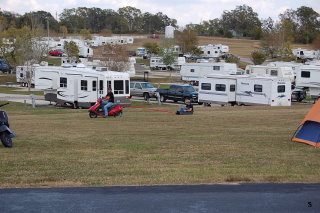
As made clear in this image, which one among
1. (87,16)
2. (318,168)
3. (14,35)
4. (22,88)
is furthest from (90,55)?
(87,16)

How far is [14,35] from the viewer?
61.9 m

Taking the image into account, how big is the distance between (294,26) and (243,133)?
114 m

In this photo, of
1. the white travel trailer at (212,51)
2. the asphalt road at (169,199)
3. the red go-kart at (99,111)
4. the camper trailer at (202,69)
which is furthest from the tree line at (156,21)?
the asphalt road at (169,199)

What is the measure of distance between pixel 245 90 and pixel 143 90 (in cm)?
869

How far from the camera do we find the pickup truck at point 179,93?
3534 cm

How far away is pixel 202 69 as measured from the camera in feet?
165

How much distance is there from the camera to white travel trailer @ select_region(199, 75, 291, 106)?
30984mm

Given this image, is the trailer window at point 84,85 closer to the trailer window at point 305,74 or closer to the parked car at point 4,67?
the trailer window at point 305,74

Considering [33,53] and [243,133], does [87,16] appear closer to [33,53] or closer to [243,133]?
[33,53]

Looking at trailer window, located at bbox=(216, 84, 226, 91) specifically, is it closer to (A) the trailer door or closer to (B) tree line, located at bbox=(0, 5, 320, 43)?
(A) the trailer door

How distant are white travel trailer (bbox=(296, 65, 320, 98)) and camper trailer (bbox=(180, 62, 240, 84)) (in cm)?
816

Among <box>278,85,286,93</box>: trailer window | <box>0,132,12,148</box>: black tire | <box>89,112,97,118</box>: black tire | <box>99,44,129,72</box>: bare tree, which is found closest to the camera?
<box>0,132,12,148</box>: black tire

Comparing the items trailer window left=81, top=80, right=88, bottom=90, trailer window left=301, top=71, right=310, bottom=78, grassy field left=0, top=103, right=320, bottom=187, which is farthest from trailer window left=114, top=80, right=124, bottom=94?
trailer window left=301, top=71, right=310, bottom=78

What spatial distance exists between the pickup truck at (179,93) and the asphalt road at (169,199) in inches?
1052
